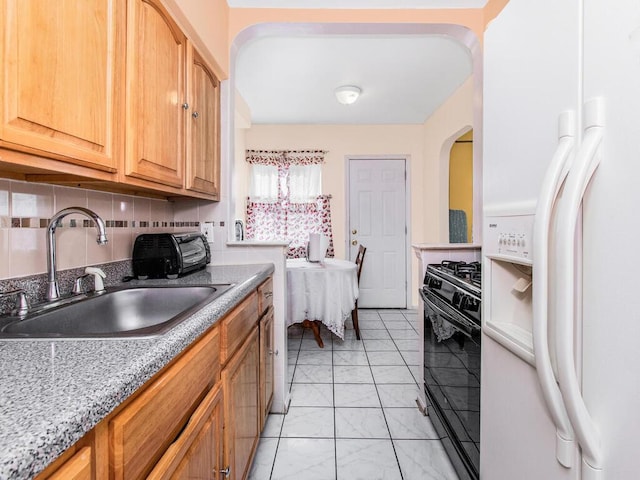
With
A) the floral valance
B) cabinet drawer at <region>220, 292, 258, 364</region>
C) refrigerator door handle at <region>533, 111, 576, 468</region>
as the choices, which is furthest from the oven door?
the floral valance

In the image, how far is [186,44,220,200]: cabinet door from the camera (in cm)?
174

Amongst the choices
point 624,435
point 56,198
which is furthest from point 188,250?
point 624,435

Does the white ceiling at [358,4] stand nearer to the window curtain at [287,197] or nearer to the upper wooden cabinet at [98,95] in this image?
the upper wooden cabinet at [98,95]

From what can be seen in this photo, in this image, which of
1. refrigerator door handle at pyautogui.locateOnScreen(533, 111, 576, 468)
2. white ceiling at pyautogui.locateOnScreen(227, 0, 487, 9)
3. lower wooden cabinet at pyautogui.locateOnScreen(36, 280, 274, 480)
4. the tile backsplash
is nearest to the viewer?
lower wooden cabinet at pyautogui.locateOnScreen(36, 280, 274, 480)

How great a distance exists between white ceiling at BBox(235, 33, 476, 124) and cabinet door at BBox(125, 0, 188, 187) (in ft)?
3.10

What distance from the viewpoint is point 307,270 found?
127 inches

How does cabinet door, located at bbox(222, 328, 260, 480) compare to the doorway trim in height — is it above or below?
below

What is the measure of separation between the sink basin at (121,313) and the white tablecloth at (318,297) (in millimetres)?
1745

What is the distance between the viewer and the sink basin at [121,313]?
36.6 inches

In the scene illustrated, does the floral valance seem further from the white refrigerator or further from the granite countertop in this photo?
the granite countertop

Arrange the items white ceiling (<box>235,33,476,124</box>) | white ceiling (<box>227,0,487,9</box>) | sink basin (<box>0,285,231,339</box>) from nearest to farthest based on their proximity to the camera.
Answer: sink basin (<box>0,285,231,339</box>), white ceiling (<box>227,0,487,9</box>), white ceiling (<box>235,33,476,124</box>)

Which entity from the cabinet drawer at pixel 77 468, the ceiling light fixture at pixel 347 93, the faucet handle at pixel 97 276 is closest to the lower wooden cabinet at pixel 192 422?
the cabinet drawer at pixel 77 468

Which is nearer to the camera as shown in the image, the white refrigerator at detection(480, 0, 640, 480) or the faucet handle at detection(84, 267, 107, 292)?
the white refrigerator at detection(480, 0, 640, 480)

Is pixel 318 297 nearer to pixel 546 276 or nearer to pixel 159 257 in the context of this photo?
pixel 159 257
